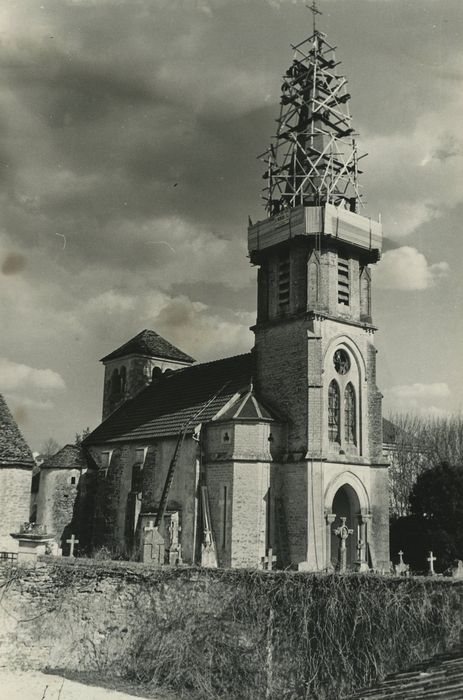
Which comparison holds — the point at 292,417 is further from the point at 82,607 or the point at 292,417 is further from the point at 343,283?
the point at 82,607

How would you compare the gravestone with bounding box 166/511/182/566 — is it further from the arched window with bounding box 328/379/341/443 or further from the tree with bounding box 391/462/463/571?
the tree with bounding box 391/462/463/571

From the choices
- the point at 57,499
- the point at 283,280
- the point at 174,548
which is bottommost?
the point at 174,548

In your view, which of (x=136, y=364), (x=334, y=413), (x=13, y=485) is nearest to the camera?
(x=13, y=485)

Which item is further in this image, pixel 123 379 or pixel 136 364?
pixel 123 379

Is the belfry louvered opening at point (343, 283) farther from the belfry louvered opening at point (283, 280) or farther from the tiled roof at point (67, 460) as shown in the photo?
the tiled roof at point (67, 460)

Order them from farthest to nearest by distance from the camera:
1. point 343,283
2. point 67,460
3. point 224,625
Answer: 1. point 67,460
2. point 343,283
3. point 224,625

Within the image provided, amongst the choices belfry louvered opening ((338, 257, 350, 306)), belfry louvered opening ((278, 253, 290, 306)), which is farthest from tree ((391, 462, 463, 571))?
belfry louvered opening ((278, 253, 290, 306))

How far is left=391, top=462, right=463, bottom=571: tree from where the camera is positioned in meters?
30.4

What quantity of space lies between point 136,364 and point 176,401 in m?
9.45

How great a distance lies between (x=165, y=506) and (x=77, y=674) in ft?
46.1

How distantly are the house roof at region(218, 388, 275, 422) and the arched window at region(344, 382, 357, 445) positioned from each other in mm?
3587

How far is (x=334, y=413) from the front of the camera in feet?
97.1

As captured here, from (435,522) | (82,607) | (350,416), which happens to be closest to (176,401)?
(350,416)

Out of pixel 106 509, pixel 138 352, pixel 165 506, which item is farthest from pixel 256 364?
pixel 138 352
